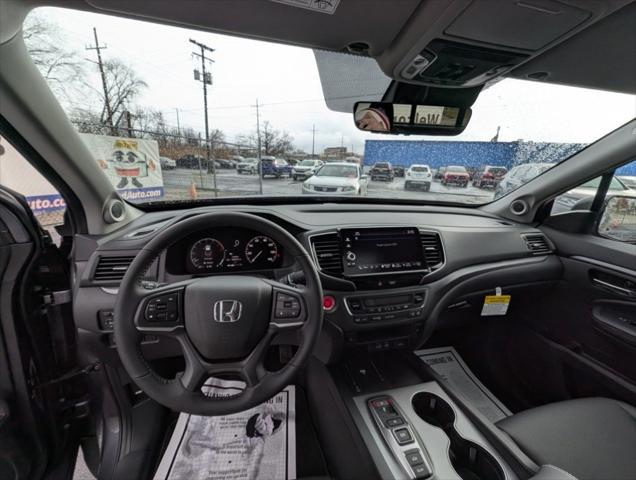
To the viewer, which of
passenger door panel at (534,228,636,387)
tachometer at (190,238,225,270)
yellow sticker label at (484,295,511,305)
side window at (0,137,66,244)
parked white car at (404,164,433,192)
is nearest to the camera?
side window at (0,137,66,244)

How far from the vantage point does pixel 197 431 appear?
164 centimetres

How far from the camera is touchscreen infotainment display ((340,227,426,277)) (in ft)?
4.95

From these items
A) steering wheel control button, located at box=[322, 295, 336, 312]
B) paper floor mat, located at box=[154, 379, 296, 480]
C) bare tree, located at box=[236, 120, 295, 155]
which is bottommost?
A: paper floor mat, located at box=[154, 379, 296, 480]

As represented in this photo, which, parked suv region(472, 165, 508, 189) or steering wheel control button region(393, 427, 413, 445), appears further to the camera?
parked suv region(472, 165, 508, 189)

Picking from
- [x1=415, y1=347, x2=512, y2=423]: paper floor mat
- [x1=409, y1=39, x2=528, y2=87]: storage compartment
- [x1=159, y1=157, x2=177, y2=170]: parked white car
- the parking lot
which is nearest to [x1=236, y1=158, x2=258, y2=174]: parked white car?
the parking lot

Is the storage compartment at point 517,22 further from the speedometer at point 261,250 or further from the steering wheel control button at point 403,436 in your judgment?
the steering wheel control button at point 403,436

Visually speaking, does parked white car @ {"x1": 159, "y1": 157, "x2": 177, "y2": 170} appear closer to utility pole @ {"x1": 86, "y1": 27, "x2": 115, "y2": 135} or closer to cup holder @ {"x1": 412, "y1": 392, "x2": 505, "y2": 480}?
utility pole @ {"x1": 86, "y1": 27, "x2": 115, "y2": 135}

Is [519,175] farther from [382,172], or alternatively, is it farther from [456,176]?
[382,172]

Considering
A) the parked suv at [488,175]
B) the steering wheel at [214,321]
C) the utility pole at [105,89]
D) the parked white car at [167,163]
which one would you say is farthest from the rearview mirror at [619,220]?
the utility pole at [105,89]

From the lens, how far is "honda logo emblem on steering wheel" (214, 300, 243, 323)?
1002 mm

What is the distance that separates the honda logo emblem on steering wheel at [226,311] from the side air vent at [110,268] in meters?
0.55

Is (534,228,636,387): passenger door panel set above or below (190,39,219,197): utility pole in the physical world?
below

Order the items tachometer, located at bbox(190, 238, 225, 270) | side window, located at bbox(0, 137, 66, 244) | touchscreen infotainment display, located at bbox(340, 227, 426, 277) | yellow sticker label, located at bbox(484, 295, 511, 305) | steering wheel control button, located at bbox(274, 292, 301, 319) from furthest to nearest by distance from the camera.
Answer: yellow sticker label, located at bbox(484, 295, 511, 305) → touchscreen infotainment display, located at bbox(340, 227, 426, 277) → tachometer, located at bbox(190, 238, 225, 270) → side window, located at bbox(0, 137, 66, 244) → steering wheel control button, located at bbox(274, 292, 301, 319)

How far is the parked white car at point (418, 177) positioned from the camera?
6.60 ft
